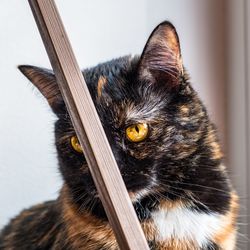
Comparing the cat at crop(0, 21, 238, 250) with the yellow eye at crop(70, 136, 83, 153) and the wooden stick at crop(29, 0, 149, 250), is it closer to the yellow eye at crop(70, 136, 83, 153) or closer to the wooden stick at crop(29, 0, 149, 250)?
the yellow eye at crop(70, 136, 83, 153)

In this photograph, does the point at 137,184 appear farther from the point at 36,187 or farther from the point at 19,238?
the point at 36,187

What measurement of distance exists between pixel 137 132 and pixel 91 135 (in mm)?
299

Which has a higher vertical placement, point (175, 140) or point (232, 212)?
point (175, 140)

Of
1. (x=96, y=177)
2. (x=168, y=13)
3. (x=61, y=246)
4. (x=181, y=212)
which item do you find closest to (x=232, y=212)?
(x=181, y=212)

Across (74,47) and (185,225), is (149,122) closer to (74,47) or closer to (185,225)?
(185,225)

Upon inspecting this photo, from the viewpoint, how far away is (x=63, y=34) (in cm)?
46

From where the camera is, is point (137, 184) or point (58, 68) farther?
point (137, 184)

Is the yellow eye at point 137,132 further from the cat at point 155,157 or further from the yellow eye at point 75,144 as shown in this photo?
the yellow eye at point 75,144

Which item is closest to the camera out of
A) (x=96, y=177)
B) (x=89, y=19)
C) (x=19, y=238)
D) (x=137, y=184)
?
(x=96, y=177)

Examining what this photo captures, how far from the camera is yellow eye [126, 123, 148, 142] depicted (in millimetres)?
742

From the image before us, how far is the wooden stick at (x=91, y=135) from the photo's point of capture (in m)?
0.45

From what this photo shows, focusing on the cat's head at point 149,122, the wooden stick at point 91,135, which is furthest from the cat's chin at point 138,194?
the wooden stick at point 91,135

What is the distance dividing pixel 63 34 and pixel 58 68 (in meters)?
0.04

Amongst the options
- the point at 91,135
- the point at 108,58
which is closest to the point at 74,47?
the point at 108,58
